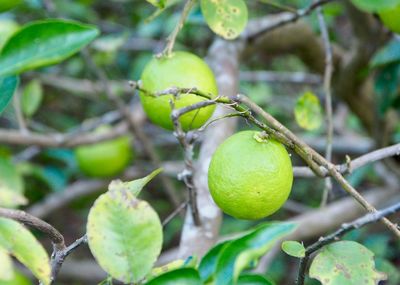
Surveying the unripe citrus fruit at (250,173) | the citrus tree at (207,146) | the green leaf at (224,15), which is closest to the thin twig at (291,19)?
the citrus tree at (207,146)

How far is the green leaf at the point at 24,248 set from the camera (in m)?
0.54

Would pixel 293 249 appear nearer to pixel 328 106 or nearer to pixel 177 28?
pixel 177 28

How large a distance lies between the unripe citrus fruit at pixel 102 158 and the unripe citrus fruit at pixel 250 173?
1.25 meters

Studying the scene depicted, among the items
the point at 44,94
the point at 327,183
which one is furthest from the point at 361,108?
the point at 44,94

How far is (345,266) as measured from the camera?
0.58m

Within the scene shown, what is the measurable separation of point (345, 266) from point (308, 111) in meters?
0.46

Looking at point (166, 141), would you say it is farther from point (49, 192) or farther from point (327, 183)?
point (327, 183)

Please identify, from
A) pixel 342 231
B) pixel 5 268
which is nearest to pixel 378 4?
pixel 342 231

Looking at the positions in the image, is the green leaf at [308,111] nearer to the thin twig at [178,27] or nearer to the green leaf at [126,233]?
the thin twig at [178,27]

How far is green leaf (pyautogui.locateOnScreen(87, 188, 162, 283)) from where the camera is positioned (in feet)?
1.69

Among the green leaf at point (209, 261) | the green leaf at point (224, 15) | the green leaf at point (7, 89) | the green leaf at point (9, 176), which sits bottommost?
the green leaf at point (9, 176)

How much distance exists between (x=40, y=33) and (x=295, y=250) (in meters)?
0.32

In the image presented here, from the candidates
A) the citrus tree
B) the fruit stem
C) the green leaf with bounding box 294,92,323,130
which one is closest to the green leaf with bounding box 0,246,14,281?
the citrus tree

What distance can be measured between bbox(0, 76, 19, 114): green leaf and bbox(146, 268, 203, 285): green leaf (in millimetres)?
289
